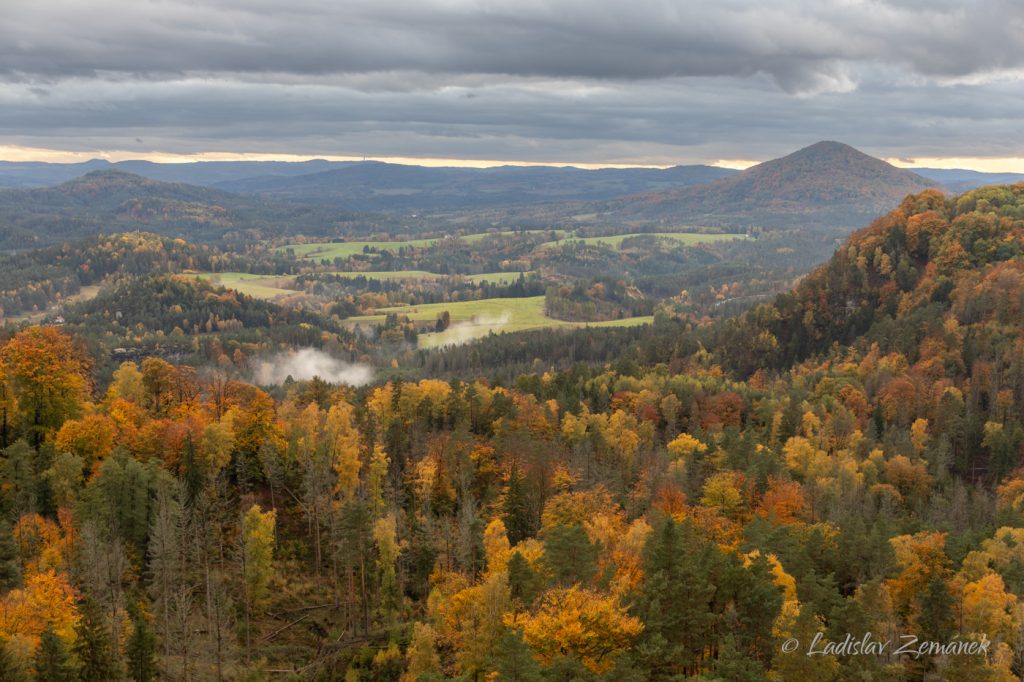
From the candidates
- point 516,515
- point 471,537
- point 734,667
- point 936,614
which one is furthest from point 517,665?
point 516,515

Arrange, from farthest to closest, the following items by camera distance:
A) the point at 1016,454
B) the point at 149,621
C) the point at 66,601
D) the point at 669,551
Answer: the point at 1016,454
the point at 149,621
the point at 66,601
the point at 669,551

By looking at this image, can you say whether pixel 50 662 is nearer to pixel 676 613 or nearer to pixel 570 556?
pixel 570 556

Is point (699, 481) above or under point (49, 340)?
under

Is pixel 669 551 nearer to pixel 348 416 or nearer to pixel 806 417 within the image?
pixel 348 416

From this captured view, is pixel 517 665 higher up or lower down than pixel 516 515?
higher up

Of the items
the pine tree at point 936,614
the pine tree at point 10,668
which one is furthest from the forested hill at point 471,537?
the pine tree at point 10,668

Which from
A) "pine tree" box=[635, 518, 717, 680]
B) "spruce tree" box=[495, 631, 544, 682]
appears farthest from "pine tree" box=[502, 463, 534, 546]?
"spruce tree" box=[495, 631, 544, 682]

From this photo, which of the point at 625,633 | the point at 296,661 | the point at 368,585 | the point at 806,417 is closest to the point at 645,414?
Answer: the point at 806,417
